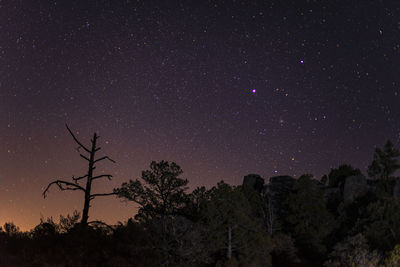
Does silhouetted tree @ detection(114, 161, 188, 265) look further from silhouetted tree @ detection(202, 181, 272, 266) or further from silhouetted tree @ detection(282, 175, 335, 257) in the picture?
silhouetted tree @ detection(282, 175, 335, 257)

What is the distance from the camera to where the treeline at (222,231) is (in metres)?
16.5

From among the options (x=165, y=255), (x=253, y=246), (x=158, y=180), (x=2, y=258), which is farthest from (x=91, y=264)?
(x=253, y=246)

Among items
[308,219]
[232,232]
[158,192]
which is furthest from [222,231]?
[308,219]

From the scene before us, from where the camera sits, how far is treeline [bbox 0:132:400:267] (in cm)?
1650

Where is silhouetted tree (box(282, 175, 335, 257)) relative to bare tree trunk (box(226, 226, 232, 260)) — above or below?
above

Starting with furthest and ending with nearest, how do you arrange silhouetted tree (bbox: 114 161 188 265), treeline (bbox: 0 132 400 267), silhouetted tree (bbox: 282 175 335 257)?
silhouetted tree (bbox: 282 175 335 257), silhouetted tree (bbox: 114 161 188 265), treeline (bbox: 0 132 400 267)

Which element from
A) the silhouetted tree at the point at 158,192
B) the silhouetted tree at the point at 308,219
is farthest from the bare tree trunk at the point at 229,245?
the silhouetted tree at the point at 308,219

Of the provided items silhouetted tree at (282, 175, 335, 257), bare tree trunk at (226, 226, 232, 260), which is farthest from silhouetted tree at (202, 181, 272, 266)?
silhouetted tree at (282, 175, 335, 257)

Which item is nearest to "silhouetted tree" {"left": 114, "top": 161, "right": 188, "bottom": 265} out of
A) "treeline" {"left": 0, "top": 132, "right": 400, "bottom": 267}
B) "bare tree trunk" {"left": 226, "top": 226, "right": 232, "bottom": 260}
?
"treeline" {"left": 0, "top": 132, "right": 400, "bottom": 267}

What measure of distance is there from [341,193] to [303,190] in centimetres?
1152

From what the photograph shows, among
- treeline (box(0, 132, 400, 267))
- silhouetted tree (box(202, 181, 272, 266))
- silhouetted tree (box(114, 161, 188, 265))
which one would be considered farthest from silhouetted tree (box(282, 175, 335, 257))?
silhouetted tree (box(114, 161, 188, 265))

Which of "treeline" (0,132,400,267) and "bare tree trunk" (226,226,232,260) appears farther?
"bare tree trunk" (226,226,232,260)

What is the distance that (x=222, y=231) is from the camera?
91.8 ft

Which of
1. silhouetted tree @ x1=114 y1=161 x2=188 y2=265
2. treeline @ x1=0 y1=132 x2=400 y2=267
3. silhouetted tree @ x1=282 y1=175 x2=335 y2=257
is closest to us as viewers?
treeline @ x1=0 y1=132 x2=400 y2=267
